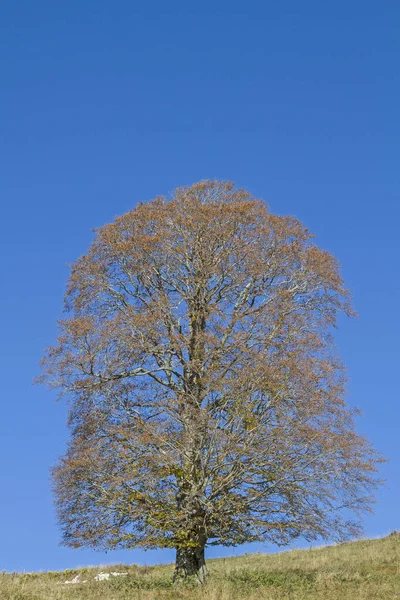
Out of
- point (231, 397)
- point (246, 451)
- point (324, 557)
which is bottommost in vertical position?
point (324, 557)

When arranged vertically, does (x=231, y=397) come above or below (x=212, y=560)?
above

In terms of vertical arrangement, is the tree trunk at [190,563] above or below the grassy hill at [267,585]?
above

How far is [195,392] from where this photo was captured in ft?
70.7

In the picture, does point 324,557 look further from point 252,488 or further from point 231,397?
point 231,397

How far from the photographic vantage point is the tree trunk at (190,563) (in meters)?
21.6

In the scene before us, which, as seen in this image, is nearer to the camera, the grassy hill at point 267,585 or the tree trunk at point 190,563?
the grassy hill at point 267,585

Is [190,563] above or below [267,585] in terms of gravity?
above

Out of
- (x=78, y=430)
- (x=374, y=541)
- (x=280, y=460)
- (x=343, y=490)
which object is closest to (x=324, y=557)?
(x=374, y=541)

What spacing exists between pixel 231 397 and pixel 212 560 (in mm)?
16151

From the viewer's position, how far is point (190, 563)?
71.9 feet

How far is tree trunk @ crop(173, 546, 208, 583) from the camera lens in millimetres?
21594

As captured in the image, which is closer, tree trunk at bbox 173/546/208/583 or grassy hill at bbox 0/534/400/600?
grassy hill at bbox 0/534/400/600

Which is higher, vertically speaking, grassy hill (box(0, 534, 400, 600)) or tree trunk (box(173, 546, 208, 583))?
tree trunk (box(173, 546, 208, 583))

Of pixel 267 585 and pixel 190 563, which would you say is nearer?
pixel 267 585
